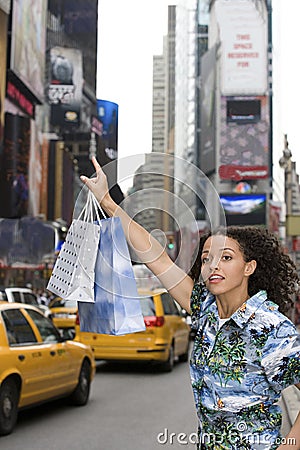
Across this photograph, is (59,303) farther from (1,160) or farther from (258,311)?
(1,160)

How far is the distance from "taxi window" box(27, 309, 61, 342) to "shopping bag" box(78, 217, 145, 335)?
643 centimetres

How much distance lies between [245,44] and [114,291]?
299 ft

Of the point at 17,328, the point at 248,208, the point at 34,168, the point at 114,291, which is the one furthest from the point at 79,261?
the point at 248,208

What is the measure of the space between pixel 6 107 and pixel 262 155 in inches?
1938

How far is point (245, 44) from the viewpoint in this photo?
90688 millimetres

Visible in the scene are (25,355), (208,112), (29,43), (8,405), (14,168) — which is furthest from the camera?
(208,112)

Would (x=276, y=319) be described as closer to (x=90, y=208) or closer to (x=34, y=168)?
(x=90, y=208)

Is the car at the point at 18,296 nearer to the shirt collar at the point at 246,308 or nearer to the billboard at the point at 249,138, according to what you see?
the shirt collar at the point at 246,308

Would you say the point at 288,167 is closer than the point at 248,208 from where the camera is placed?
Yes

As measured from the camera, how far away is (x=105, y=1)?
371 cm

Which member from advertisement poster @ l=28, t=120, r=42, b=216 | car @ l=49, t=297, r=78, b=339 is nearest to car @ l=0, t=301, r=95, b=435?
car @ l=49, t=297, r=78, b=339

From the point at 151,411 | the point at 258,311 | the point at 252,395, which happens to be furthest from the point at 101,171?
the point at 151,411

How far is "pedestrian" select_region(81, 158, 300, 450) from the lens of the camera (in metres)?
2.68

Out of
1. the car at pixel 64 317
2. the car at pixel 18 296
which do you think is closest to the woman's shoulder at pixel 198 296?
the car at pixel 64 317
